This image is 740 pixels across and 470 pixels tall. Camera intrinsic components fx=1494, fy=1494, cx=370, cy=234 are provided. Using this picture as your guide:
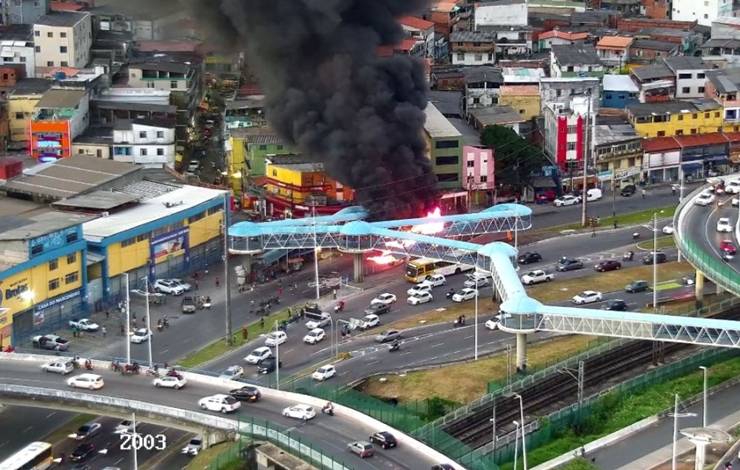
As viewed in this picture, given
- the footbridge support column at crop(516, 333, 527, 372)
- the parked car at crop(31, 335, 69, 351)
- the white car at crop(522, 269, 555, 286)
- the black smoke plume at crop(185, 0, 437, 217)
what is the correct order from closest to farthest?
the footbridge support column at crop(516, 333, 527, 372) < the parked car at crop(31, 335, 69, 351) < the white car at crop(522, 269, 555, 286) < the black smoke plume at crop(185, 0, 437, 217)

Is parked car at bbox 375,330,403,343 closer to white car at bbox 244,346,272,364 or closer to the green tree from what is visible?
white car at bbox 244,346,272,364

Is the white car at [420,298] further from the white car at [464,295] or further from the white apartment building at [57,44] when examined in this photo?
the white apartment building at [57,44]

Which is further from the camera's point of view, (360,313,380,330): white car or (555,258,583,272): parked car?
(555,258,583,272): parked car

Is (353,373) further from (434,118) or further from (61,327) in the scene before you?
(434,118)

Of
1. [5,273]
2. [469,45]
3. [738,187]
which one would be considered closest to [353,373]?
[5,273]

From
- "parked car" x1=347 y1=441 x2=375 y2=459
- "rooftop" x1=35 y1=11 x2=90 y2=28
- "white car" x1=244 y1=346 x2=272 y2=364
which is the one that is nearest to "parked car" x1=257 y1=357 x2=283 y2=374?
"white car" x1=244 y1=346 x2=272 y2=364

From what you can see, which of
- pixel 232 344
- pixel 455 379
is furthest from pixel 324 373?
pixel 232 344
